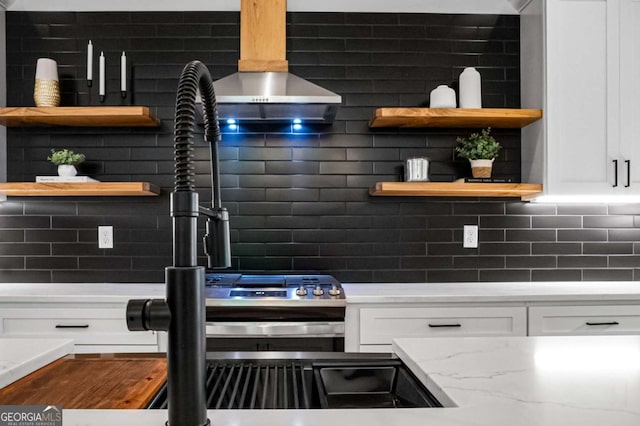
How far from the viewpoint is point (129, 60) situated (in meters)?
2.99

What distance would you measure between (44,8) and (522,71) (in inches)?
120

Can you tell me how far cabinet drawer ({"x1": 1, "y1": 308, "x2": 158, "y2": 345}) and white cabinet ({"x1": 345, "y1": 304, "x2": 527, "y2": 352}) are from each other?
104cm

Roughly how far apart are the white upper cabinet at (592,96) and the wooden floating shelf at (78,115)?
2.33 meters

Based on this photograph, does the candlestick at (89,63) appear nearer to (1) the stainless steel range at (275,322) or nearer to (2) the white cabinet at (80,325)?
(2) the white cabinet at (80,325)

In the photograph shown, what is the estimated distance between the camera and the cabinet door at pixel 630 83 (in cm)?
268

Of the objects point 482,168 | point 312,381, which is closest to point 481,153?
point 482,168

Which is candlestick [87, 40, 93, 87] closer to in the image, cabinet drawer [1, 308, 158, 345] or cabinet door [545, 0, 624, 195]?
cabinet drawer [1, 308, 158, 345]

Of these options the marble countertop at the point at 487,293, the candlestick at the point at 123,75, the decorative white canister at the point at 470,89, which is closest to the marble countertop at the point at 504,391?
the marble countertop at the point at 487,293

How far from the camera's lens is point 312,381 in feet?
3.17

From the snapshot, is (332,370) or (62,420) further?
(332,370)

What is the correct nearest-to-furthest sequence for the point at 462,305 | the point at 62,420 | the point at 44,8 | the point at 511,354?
the point at 62,420 < the point at 511,354 < the point at 462,305 < the point at 44,8

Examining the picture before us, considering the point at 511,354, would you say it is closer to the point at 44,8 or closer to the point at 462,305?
the point at 462,305

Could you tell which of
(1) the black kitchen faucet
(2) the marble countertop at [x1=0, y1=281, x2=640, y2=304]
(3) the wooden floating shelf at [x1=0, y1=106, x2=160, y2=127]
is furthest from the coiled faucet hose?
(3) the wooden floating shelf at [x1=0, y1=106, x2=160, y2=127]

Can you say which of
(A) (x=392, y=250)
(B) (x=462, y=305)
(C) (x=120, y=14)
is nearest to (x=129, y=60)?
(C) (x=120, y=14)
